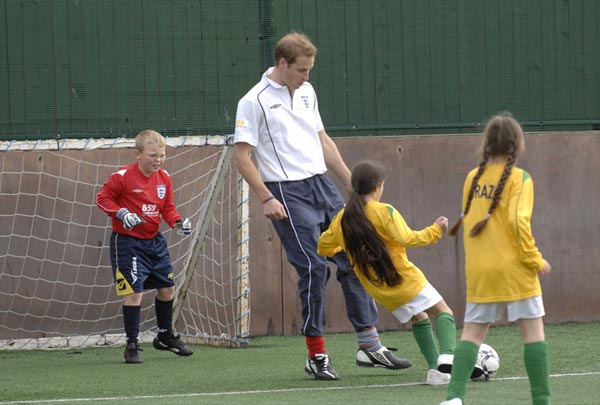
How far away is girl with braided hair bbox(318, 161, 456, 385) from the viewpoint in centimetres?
648

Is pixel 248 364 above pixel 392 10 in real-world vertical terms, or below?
below

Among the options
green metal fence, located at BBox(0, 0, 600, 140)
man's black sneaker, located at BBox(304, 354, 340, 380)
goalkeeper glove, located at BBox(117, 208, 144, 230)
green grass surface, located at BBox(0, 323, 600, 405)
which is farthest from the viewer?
green metal fence, located at BBox(0, 0, 600, 140)

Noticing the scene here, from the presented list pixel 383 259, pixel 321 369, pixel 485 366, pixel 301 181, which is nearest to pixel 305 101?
pixel 301 181

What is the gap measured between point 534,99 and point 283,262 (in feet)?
9.09

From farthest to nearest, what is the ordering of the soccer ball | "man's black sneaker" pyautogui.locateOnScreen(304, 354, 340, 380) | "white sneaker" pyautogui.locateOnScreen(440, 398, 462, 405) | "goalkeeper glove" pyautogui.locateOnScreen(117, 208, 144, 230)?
"goalkeeper glove" pyautogui.locateOnScreen(117, 208, 144, 230), "man's black sneaker" pyautogui.locateOnScreen(304, 354, 340, 380), the soccer ball, "white sneaker" pyautogui.locateOnScreen(440, 398, 462, 405)

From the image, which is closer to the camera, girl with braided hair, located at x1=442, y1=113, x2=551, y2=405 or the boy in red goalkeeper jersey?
girl with braided hair, located at x1=442, y1=113, x2=551, y2=405

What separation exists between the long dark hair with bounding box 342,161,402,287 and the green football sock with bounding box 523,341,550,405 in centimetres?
130

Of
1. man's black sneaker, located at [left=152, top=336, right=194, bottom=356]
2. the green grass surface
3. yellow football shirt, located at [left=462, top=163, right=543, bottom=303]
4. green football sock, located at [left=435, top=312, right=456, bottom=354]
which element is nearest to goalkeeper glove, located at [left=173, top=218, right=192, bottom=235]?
man's black sneaker, located at [left=152, top=336, right=194, bottom=356]

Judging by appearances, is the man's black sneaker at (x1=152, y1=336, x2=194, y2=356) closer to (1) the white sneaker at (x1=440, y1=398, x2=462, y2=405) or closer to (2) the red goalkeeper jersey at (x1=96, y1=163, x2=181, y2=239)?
(2) the red goalkeeper jersey at (x1=96, y1=163, x2=181, y2=239)

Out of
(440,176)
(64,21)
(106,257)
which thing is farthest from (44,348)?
(440,176)

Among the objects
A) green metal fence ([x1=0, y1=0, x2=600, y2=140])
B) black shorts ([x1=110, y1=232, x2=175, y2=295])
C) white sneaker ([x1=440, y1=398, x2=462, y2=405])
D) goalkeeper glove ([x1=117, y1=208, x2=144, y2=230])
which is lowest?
white sneaker ([x1=440, y1=398, x2=462, y2=405])

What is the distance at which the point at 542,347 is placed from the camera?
5.33m

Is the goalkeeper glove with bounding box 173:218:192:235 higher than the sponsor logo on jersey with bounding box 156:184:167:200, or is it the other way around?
the sponsor logo on jersey with bounding box 156:184:167:200

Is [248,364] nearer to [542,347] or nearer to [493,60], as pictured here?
[542,347]
